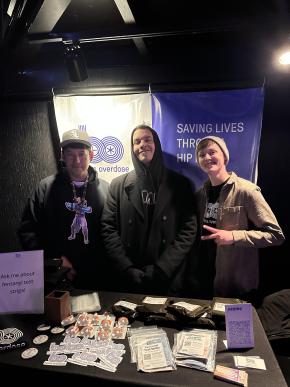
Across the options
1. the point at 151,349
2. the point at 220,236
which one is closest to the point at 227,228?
the point at 220,236

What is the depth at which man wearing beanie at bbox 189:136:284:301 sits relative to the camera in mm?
2533

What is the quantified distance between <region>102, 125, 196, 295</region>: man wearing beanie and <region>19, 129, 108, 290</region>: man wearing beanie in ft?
0.49

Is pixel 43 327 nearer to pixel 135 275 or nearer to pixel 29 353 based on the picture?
pixel 29 353

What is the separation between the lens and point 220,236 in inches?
103

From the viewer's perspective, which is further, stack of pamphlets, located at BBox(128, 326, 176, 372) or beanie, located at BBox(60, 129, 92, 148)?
beanie, located at BBox(60, 129, 92, 148)

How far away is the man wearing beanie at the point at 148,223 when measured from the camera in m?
2.73

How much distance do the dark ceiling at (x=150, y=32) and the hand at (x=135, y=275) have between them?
1.88 m

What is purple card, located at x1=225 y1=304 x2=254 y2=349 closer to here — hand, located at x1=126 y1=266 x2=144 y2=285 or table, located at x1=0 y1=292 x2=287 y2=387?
table, located at x1=0 y1=292 x2=287 y2=387

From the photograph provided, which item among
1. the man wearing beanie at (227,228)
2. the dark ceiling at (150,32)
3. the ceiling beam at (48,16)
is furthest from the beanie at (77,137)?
the man wearing beanie at (227,228)

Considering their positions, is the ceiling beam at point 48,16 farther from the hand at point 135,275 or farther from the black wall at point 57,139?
the hand at point 135,275

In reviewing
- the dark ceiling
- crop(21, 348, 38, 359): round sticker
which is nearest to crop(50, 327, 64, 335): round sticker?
crop(21, 348, 38, 359): round sticker

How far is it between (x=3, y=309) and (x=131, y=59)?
7.50 ft

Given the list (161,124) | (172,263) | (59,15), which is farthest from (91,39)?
(172,263)

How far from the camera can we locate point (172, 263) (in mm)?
2746
